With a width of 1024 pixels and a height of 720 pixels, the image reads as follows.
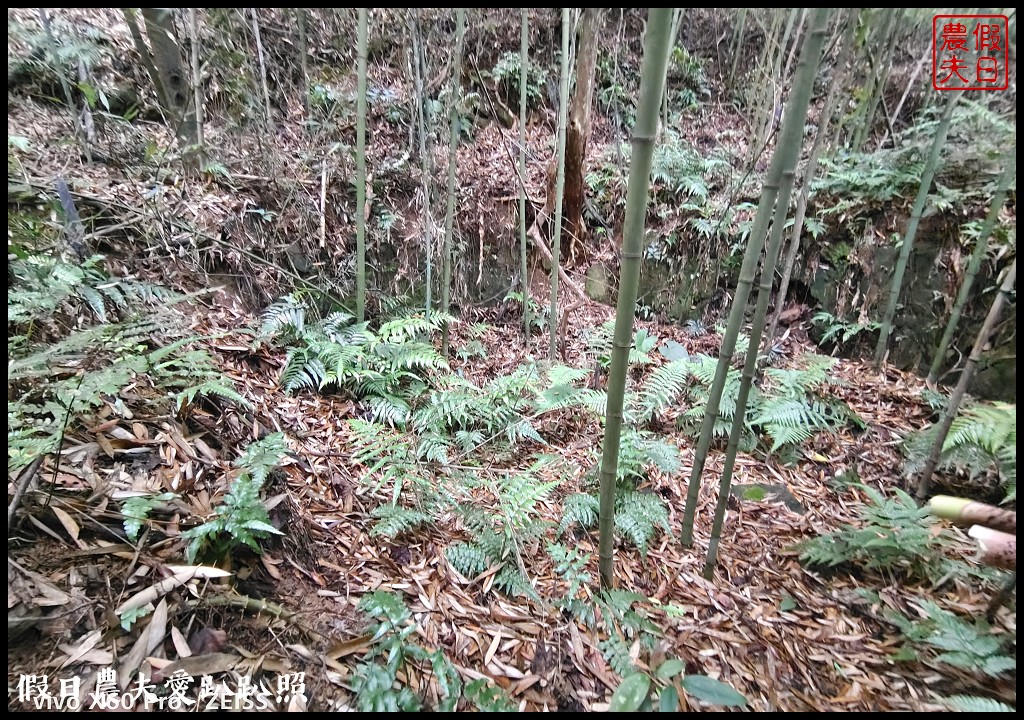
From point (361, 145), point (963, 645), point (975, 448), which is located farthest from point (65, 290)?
point (975, 448)

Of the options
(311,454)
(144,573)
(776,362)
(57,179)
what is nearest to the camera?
(144,573)

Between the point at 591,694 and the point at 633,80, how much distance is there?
29.0 ft

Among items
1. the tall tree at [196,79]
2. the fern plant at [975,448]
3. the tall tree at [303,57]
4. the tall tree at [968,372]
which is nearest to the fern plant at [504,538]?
the tall tree at [968,372]

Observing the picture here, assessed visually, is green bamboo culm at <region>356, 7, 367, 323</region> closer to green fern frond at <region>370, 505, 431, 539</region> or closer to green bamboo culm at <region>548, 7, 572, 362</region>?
green bamboo culm at <region>548, 7, 572, 362</region>

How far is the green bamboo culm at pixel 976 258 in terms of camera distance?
348cm

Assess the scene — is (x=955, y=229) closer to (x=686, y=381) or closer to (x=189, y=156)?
(x=686, y=381)

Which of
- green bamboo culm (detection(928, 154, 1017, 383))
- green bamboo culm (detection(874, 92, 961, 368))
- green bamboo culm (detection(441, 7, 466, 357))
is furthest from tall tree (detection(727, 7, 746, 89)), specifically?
green bamboo culm (detection(441, 7, 466, 357))

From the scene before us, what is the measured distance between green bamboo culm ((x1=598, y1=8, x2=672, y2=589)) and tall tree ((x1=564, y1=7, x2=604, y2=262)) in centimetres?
456

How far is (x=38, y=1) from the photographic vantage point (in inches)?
87.9

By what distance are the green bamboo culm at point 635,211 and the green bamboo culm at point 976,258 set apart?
3674 mm

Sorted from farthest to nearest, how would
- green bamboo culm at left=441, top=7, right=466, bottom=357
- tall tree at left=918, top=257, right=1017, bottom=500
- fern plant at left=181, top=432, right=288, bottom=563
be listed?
green bamboo culm at left=441, top=7, right=466, bottom=357, tall tree at left=918, top=257, right=1017, bottom=500, fern plant at left=181, top=432, right=288, bottom=563

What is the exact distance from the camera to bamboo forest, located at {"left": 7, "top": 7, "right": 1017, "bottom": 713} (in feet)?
5.52

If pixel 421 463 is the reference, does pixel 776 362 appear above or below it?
above

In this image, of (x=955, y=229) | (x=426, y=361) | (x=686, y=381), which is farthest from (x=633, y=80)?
(x=426, y=361)
